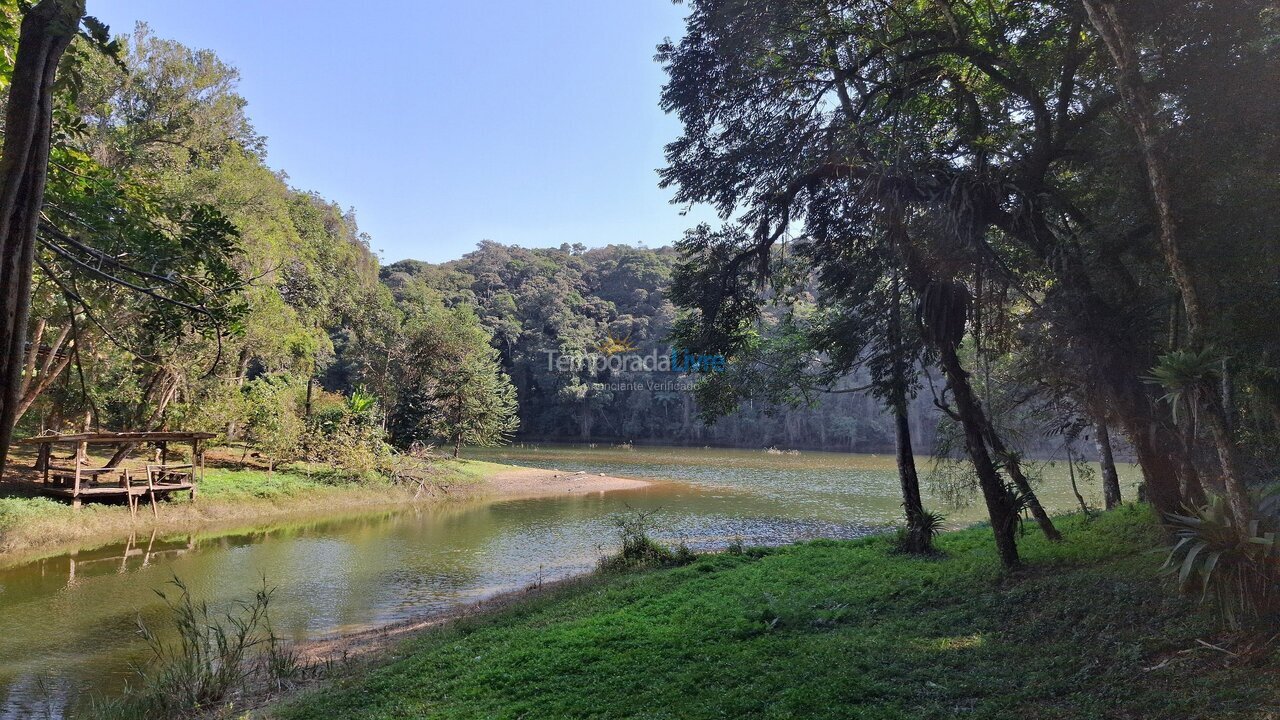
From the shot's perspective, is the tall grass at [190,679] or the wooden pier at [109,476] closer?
the tall grass at [190,679]

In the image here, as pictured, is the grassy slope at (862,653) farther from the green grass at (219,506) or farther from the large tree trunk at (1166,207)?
the green grass at (219,506)

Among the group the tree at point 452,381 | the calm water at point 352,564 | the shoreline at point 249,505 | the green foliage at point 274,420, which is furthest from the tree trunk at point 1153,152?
→ the tree at point 452,381

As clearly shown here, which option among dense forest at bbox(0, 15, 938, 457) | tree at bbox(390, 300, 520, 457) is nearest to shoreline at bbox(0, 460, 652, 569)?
tree at bbox(390, 300, 520, 457)

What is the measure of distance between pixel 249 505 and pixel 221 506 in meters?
0.90

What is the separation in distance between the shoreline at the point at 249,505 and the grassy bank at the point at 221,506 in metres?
0.02

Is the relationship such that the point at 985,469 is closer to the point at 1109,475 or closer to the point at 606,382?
the point at 1109,475

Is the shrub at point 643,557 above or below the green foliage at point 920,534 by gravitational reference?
below

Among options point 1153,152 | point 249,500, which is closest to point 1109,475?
point 1153,152

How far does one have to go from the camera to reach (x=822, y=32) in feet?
30.1

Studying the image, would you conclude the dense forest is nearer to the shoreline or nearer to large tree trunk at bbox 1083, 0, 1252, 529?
the shoreline

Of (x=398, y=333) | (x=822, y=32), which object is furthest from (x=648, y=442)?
(x=822, y=32)

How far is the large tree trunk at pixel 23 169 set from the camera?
1.95m

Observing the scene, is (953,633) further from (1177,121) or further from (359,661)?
(359,661)

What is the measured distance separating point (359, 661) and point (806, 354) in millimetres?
8730
